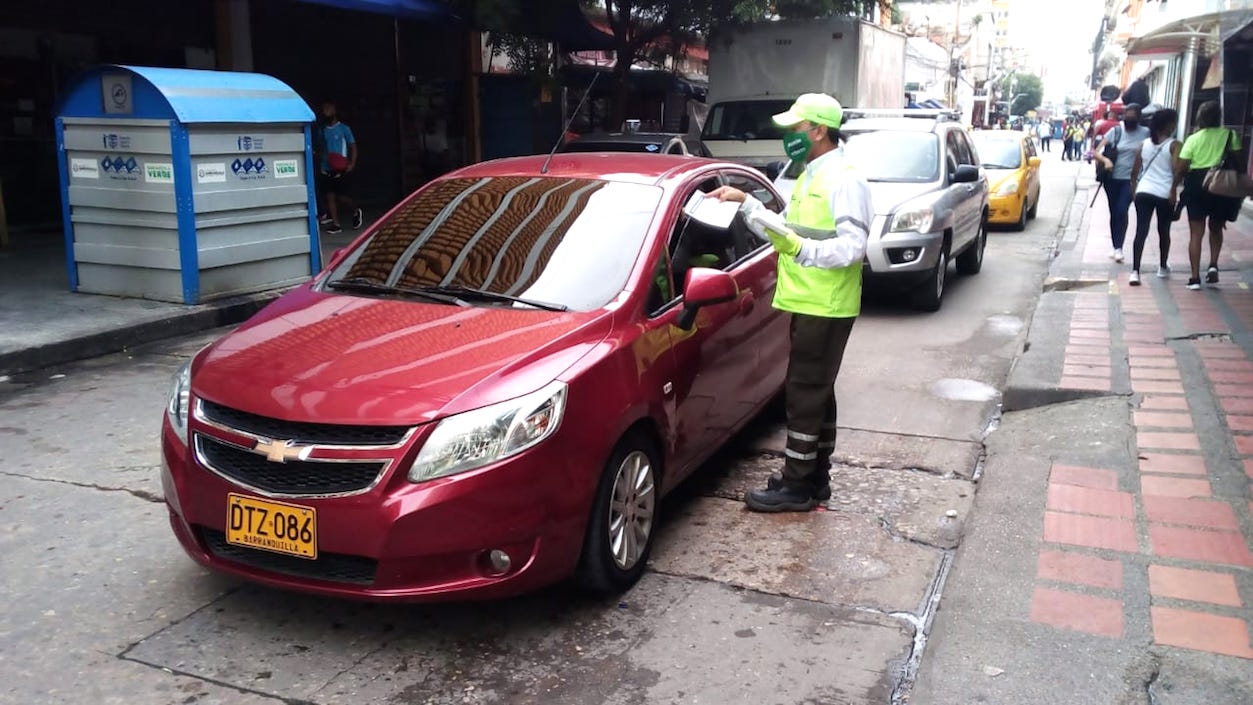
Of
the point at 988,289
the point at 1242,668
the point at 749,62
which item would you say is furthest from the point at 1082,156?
the point at 1242,668

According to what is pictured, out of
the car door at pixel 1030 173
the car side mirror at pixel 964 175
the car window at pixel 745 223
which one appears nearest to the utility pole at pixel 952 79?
the car door at pixel 1030 173

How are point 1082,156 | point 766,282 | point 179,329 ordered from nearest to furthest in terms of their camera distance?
point 766,282 → point 179,329 → point 1082,156

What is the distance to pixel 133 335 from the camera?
8.16m

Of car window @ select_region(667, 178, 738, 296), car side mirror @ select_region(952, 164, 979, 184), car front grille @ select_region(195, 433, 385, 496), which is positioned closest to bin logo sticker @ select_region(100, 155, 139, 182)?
car window @ select_region(667, 178, 738, 296)

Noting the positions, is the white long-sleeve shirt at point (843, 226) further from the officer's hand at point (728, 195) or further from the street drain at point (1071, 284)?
the street drain at point (1071, 284)

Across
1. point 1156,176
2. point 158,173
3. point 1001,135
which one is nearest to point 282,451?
point 158,173

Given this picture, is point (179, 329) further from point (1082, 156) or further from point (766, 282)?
point (1082, 156)

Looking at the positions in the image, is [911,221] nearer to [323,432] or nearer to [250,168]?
[250,168]

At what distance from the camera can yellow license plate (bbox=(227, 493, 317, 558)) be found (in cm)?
342

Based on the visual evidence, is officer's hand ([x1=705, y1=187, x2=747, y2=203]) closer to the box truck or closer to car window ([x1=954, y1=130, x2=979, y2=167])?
car window ([x1=954, y1=130, x2=979, y2=167])

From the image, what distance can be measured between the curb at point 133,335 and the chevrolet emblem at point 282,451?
4.78 m

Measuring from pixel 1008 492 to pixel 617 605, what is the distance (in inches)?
86.5

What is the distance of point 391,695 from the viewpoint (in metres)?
3.38

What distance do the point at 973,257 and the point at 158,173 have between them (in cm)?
848
